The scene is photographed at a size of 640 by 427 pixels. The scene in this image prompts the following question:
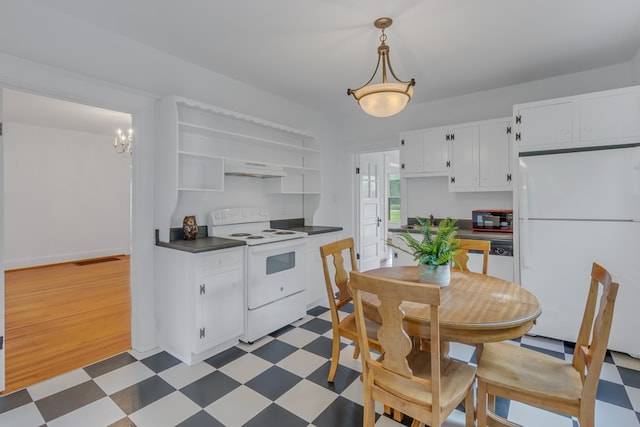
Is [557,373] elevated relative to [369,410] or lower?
elevated

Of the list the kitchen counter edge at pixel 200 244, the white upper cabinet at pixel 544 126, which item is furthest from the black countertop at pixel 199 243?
the white upper cabinet at pixel 544 126

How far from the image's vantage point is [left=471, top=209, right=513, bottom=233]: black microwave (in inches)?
132

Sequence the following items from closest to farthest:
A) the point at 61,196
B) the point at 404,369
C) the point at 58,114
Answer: the point at 404,369
the point at 58,114
the point at 61,196

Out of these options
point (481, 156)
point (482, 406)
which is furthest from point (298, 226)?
point (482, 406)

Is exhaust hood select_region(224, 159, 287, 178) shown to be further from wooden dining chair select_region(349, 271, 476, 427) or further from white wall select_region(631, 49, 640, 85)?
white wall select_region(631, 49, 640, 85)

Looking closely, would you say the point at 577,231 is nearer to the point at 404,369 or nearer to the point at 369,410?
the point at 404,369

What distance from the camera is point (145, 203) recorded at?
2635 millimetres

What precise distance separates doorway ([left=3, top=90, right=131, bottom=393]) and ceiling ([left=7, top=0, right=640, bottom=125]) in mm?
2847

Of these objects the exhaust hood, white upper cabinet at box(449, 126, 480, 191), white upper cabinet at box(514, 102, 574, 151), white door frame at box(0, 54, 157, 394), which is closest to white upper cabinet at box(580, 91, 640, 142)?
white upper cabinet at box(514, 102, 574, 151)

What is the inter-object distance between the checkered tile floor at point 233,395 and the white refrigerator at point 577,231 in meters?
0.33

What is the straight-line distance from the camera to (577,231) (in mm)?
2652

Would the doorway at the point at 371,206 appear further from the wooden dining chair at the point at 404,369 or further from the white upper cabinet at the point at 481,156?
the wooden dining chair at the point at 404,369

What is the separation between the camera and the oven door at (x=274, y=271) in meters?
2.81

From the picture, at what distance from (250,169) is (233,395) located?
Answer: 1991mm
